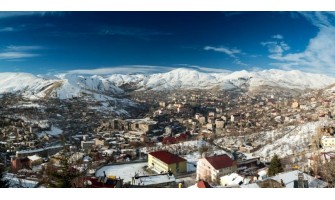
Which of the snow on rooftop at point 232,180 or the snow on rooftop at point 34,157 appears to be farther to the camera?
the snow on rooftop at point 34,157

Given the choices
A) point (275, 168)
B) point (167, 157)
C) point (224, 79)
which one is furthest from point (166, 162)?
point (224, 79)

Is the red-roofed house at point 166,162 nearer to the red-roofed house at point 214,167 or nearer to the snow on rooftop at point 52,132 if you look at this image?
the red-roofed house at point 214,167

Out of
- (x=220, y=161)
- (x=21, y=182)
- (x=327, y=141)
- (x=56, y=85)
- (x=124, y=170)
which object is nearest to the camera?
(x=21, y=182)

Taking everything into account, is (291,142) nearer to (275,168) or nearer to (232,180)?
(275,168)

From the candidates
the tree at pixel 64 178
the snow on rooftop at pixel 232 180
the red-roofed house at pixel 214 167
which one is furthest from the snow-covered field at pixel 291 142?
the tree at pixel 64 178

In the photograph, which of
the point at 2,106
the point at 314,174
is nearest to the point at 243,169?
the point at 314,174
